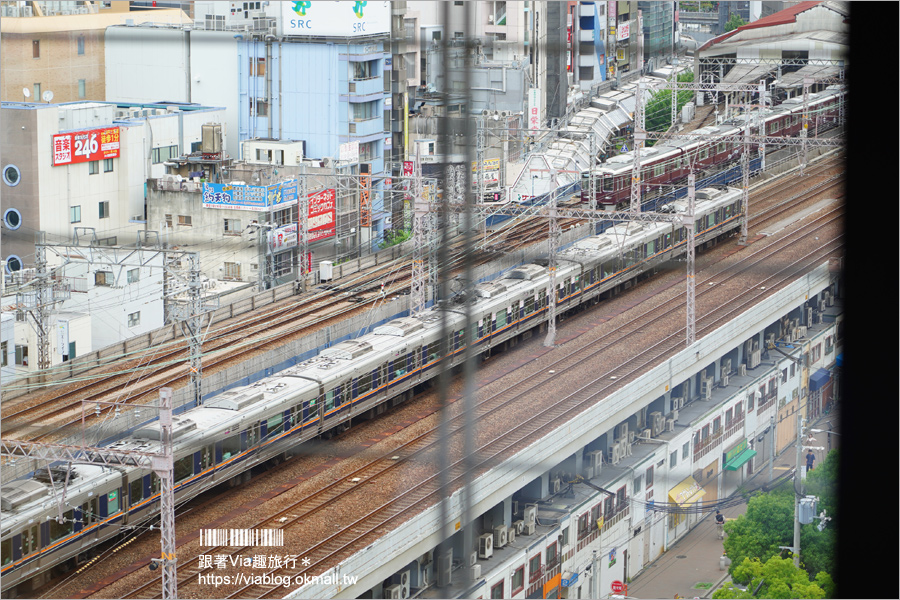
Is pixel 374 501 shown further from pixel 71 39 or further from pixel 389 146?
pixel 389 146

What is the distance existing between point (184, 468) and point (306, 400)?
967mm

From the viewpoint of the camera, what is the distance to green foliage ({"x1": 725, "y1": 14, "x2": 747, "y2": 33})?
11.3ft

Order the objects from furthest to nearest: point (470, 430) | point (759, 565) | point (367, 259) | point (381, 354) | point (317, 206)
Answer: point (317, 206) → point (367, 259) → point (381, 354) → point (759, 565) → point (470, 430)

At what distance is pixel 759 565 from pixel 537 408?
1.04 m

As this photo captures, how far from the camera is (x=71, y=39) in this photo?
5113 millimetres

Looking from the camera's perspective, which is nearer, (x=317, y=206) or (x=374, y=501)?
(x=374, y=501)

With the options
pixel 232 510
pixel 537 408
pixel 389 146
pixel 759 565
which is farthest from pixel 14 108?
pixel 759 565

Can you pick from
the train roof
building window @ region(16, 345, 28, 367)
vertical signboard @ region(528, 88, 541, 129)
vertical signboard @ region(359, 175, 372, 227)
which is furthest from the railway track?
building window @ region(16, 345, 28, 367)

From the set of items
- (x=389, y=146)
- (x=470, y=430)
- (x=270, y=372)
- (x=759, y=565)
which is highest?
(x=389, y=146)

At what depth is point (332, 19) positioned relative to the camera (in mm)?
9906

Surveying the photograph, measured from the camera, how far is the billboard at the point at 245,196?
8.89 meters

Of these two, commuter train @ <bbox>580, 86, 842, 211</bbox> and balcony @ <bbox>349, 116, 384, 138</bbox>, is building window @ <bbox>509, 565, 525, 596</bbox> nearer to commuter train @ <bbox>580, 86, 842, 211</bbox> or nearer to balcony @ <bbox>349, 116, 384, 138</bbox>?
commuter train @ <bbox>580, 86, 842, 211</bbox>

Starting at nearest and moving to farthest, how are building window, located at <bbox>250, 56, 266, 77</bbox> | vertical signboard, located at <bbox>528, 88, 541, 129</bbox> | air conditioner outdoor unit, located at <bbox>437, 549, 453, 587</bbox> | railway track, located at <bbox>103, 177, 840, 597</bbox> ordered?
air conditioner outdoor unit, located at <bbox>437, 549, 453, 587</bbox>
vertical signboard, located at <bbox>528, 88, 541, 129</bbox>
railway track, located at <bbox>103, 177, 840, 597</bbox>
building window, located at <bbox>250, 56, 266, 77</bbox>

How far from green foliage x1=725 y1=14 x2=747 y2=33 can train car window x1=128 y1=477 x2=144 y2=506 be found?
2824mm
